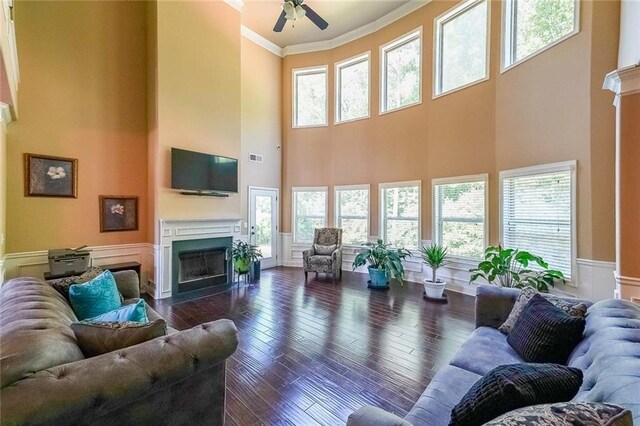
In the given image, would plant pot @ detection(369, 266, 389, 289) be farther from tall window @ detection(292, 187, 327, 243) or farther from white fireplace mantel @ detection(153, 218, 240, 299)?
white fireplace mantel @ detection(153, 218, 240, 299)

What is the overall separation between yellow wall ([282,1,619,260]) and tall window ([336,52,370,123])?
0.20 m

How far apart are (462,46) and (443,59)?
37cm

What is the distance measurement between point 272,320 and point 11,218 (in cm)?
381

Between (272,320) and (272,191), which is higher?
(272,191)

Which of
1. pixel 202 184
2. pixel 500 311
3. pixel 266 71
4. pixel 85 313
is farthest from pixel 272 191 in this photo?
pixel 500 311

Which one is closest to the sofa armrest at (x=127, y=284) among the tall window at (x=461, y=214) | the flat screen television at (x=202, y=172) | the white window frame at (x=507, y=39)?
the flat screen television at (x=202, y=172)

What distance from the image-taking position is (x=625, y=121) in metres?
2.41

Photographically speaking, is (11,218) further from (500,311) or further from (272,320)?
(500,311)

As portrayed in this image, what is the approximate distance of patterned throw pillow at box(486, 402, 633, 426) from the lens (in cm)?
72

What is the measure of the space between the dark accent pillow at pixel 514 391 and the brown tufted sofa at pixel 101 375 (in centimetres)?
125

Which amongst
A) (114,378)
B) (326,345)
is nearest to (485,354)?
(326,345)

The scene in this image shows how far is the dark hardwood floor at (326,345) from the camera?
2105mm

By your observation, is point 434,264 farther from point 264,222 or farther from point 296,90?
point 296,90

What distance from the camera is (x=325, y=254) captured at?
6332 millimetres
